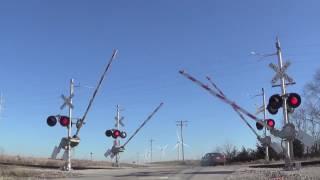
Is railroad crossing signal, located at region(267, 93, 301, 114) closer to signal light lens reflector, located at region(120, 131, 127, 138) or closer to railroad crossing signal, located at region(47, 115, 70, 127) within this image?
railroad crossing signal, located at region(47, 115, 70, 127)

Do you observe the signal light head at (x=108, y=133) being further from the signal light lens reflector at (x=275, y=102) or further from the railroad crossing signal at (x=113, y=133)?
the signal light lens reflector at (x=275, y=102)

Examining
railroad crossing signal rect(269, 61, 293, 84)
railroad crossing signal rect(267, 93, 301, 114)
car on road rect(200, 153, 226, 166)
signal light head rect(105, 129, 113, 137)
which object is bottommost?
car on road rect(200, 153, 226, 166)

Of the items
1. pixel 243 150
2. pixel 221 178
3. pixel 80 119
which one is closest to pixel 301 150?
pixel 243 150

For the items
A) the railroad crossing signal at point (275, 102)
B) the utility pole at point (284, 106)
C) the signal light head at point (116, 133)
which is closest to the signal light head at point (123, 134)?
the signal light head at point (116, 133)

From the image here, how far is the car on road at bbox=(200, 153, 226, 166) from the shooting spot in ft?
218

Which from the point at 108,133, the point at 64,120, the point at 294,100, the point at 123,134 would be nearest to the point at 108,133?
the point at 108,133

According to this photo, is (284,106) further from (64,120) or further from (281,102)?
(64,120)

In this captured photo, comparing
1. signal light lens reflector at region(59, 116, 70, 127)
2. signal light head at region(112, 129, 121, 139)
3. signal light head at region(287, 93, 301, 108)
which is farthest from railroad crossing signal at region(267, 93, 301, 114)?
signal light head at region(112, 129, 121, 139)

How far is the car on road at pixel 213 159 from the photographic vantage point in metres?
66.3

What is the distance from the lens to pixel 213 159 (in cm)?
6706

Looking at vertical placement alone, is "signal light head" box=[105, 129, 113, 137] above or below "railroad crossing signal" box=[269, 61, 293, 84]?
below

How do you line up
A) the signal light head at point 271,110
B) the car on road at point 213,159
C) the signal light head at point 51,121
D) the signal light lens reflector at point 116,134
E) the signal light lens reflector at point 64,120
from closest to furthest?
the signal light head at point 271,110 < the signal light head at point 51,121 < the signal light lens reflector at point 64,120 < the car on road at point 213,159 < the signal light lens reflector at point 116,134

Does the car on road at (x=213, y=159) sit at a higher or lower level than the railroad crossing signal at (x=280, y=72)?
lower

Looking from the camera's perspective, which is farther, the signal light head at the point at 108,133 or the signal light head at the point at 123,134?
the signal light head at the point at 123,134
